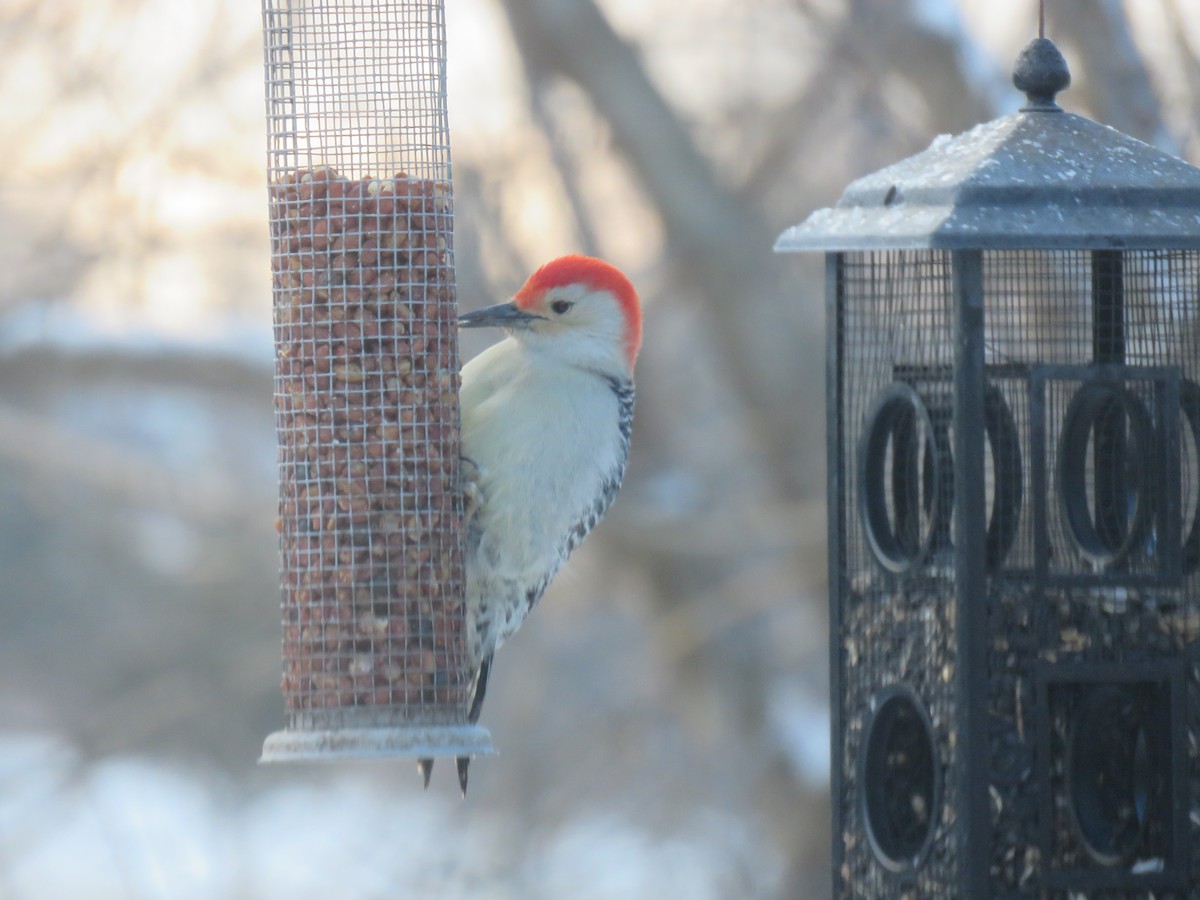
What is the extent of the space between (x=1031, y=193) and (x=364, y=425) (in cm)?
170

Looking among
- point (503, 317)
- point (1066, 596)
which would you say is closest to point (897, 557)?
point (1066, 596)

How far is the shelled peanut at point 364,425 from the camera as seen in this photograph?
4090 mm

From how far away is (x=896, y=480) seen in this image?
4.08 metres

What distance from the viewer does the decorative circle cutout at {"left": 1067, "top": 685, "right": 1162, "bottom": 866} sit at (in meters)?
3.71

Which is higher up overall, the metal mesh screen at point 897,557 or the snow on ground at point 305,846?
the metal mesh screen at point 897,557

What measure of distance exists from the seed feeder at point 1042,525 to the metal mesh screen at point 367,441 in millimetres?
984

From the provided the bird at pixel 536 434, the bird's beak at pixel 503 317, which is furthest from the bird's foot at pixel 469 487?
the bird's beak at pixel 503 317

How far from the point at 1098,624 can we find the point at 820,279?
8.06m

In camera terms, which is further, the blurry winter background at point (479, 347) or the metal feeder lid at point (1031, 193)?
the blurry winter background at point (479, 347)

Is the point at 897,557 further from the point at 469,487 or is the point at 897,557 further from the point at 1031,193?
the point at 469,487

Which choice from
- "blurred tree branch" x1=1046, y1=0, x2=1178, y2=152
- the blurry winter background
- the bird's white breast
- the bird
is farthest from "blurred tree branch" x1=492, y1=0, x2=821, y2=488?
the bird's white breast

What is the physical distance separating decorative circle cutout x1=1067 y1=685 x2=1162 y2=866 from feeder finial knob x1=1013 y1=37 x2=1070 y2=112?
139 centimetres

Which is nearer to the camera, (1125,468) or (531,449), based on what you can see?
(1125,468)

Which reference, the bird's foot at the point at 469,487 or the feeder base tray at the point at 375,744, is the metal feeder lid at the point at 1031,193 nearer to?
the bird's foot at the point at 469,487
